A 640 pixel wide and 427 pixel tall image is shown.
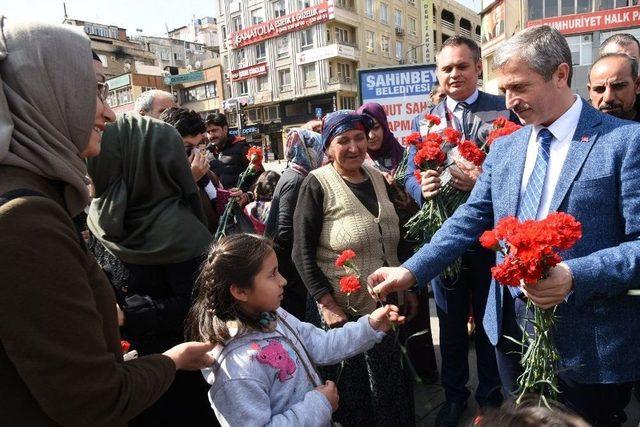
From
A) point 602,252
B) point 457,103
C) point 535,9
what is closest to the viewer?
point 602,252

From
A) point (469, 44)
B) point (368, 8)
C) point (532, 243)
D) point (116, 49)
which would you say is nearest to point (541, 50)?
point (532, 243)

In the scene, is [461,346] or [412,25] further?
[412,25]

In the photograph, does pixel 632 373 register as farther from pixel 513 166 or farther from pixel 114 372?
pixel 114 372

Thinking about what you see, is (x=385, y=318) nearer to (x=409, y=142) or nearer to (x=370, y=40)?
(x=409, y=142)

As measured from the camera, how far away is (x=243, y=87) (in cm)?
4059

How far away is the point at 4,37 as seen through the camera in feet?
3.43

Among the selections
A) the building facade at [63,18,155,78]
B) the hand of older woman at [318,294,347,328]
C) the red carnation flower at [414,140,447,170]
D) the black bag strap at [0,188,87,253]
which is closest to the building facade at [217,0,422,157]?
the building facade at [63,18,155,78]

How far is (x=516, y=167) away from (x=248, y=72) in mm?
40312

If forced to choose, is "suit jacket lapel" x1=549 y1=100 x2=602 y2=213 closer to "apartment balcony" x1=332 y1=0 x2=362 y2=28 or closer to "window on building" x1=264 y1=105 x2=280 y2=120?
"apartment balcony" x1=332 y1=0 x2=362 y2=28

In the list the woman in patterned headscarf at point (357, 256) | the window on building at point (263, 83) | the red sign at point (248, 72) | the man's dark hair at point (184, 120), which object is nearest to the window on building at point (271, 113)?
the window on building at point (263, 83)

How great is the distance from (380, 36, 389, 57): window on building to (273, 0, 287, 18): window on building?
9.17m

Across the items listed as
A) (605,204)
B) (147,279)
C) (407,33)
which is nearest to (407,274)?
(605,204)

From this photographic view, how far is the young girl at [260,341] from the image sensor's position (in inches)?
62.2

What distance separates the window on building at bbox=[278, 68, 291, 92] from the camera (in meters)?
37.1
